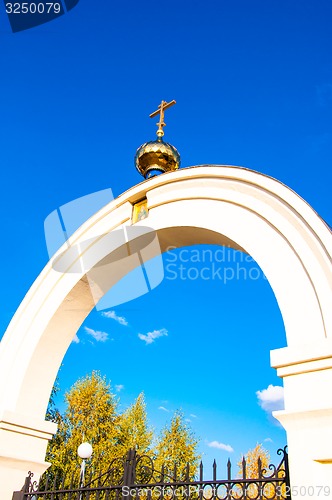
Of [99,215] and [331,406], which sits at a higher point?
[99,215]

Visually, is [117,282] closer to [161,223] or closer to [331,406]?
[161,223]

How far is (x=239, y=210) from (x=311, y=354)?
178 cm

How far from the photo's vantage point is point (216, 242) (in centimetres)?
539

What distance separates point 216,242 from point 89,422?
17.6 metres

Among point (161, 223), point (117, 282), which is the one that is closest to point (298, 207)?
point (161, 223)

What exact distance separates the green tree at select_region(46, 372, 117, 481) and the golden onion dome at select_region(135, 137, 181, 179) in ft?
48.0

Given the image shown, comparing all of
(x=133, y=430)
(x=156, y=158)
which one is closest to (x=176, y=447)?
(x=133, y=430)

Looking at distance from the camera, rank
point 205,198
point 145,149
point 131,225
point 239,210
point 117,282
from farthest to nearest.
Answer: point 145,149 → point 117,282 → point 131,225 → point 205,198 → point 239,210

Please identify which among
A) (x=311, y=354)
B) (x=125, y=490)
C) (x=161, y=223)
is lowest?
(x=125, y=490)

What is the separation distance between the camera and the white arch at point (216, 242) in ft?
12.2

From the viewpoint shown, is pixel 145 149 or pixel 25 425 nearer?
pixel 25 425

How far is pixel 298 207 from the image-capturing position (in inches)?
173

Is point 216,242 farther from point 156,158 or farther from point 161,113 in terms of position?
point 161,113

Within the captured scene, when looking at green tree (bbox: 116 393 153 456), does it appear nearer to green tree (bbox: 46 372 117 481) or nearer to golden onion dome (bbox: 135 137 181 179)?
green tree (bbox: 46 372 117 481)
